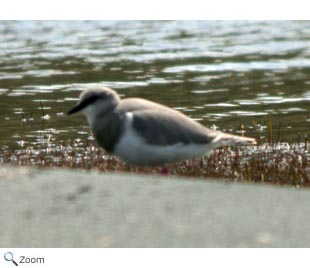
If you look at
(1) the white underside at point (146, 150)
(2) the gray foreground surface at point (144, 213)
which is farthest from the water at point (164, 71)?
(2) the gray foreground surface at point (144, 213)

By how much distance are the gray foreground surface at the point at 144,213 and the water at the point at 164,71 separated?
910cm

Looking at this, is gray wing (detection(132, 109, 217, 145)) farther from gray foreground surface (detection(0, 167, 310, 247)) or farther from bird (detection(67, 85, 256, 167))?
gray foreground surface (detection(0, 167, 310, 247))

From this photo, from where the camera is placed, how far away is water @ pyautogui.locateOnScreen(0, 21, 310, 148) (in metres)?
22.7

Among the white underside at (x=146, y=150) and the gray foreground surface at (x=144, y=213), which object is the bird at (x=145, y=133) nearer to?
the white underside at (x=146, y=150)

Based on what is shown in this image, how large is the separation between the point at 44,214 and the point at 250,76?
2054 centimetres

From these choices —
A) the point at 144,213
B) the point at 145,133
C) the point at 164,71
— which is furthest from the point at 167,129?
the point at 164,71

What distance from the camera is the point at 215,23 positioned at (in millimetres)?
44156

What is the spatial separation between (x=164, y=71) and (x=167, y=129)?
18485 millimetres

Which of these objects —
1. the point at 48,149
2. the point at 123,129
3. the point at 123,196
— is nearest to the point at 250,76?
the point at 48,149

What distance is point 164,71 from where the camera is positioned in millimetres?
31000

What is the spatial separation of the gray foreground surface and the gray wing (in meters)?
1.34

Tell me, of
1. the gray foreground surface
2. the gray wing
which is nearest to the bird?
the gray wing

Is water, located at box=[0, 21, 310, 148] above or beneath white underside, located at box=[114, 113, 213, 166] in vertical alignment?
beneath

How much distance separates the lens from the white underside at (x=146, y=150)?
40.7 ft
